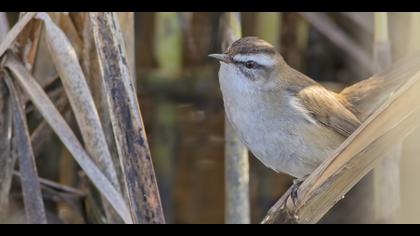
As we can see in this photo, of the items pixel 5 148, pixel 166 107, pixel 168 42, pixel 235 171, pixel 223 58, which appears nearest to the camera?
pixel 223 58

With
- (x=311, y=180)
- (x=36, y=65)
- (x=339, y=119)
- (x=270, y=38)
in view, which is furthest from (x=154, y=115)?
(x=311, y=180)

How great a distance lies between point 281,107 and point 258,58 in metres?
0.22

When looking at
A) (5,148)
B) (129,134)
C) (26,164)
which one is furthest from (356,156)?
(5,148)

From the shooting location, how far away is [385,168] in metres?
3.87

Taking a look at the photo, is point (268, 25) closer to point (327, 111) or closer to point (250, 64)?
point (327, 111)

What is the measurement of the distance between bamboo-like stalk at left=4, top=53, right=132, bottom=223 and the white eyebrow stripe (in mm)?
709

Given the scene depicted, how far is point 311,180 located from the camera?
264 cm

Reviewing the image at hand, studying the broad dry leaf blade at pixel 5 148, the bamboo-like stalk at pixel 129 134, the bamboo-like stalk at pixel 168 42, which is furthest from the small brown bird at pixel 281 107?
the bamboo-like stalk at pixel 168 42

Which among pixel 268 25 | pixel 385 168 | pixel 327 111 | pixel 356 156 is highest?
pixel 268 25

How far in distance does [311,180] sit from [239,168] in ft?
3.58

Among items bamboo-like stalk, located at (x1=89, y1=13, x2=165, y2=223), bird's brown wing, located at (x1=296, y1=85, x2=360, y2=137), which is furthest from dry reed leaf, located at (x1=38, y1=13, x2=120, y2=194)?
bird's brown wing, located at (x1=296, y1=85, x2=360, y2=137)

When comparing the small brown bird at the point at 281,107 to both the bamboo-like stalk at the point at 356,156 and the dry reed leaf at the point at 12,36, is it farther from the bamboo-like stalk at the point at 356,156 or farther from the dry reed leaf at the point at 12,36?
the dry reed leaf at the point at 12,36
